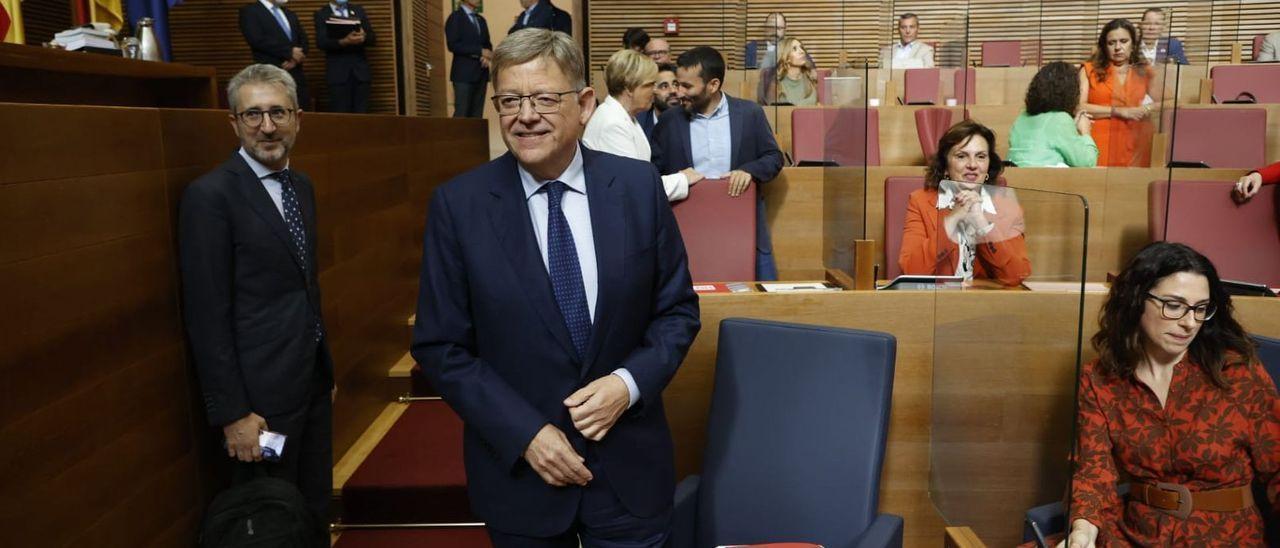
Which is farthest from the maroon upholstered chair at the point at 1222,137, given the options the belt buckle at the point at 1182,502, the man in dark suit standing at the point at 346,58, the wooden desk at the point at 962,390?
the man in dark suit standing at the point at 346,58

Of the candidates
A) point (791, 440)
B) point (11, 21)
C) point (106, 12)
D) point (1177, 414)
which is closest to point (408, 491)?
point (791, 440)

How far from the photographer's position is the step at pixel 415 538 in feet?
8.47

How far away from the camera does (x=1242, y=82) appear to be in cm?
614

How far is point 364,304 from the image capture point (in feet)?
10.6

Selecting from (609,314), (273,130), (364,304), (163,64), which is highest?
(163,64)

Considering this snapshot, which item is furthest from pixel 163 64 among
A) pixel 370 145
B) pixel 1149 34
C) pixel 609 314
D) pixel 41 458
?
pixel 1149 34

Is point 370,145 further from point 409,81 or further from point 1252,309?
point 409,81

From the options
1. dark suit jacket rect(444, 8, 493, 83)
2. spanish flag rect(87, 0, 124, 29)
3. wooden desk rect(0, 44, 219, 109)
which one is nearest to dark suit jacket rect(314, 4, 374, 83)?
dark suit jacket rect(444, 8, 493, 83)

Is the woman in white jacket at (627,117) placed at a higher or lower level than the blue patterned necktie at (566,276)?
higher

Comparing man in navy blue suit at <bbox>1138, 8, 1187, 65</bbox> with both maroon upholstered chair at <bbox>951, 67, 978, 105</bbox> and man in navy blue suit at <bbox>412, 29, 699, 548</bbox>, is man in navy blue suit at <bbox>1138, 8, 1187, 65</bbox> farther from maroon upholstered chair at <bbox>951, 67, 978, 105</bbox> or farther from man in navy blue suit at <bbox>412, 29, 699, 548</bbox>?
man in navy blue suit at <bbox>412, 29, 699, 548</bbox>

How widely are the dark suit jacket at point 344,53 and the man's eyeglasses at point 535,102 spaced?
539 centimetres

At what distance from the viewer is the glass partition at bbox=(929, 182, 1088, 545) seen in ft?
4.83

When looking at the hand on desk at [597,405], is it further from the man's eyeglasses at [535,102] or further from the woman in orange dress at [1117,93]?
the woman in orange dress at [1117,93]

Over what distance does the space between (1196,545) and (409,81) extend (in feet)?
21.2
